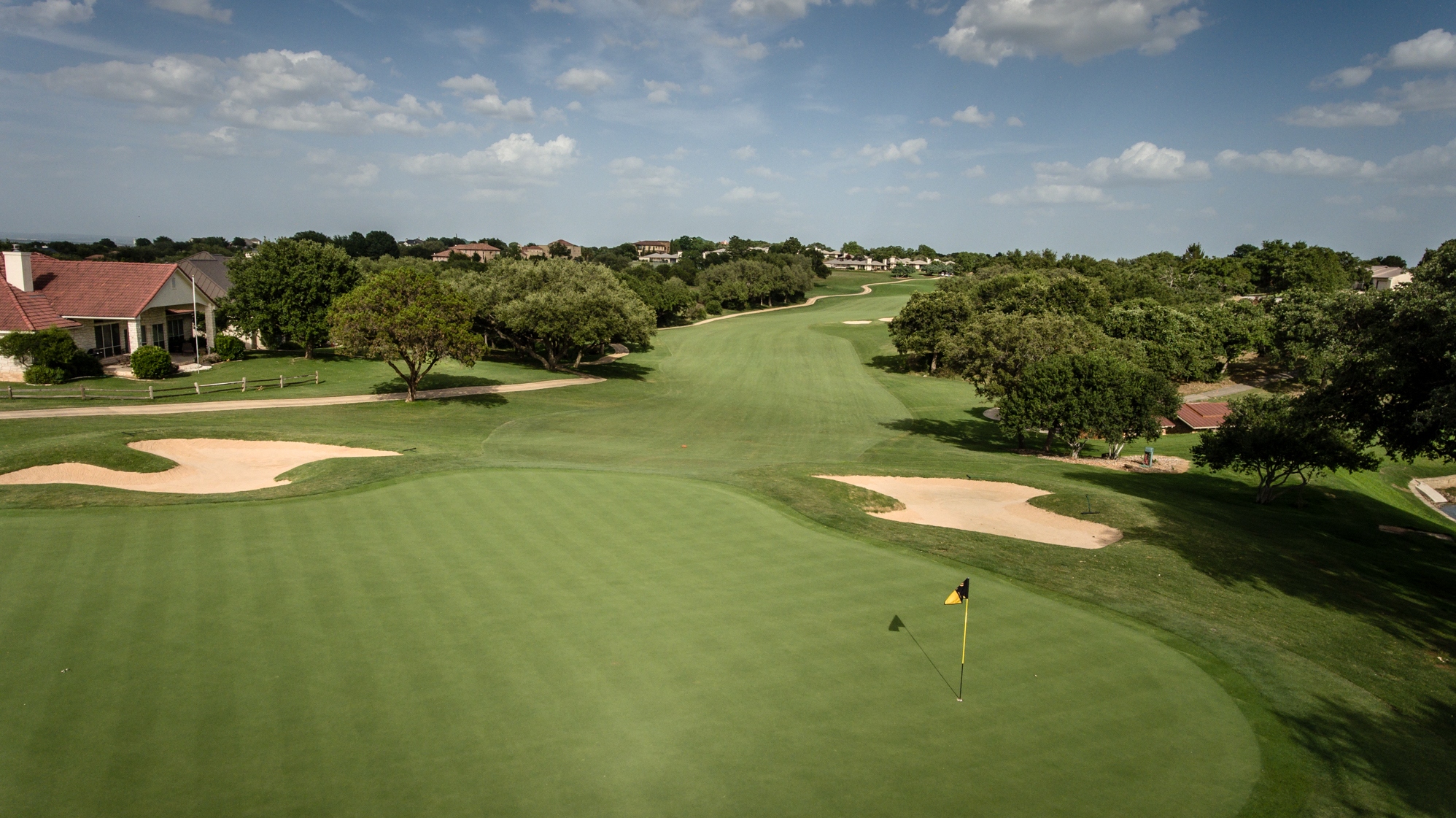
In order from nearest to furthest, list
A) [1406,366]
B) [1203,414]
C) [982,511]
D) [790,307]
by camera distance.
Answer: [1406,366], [982,511], [1203,414], [790,307]

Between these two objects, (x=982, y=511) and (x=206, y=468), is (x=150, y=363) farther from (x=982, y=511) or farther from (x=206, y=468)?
(x=982, y=511)

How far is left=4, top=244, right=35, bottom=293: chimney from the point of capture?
140ft

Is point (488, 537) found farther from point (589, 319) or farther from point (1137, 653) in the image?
point (589, 319)

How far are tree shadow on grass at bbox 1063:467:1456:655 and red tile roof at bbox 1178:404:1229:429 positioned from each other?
55.5ft

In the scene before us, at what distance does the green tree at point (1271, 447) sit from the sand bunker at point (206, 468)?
31.1 meters

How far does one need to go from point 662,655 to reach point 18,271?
51.3 meters

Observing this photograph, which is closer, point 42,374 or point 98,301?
point 42,374

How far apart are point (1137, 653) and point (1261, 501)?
22.3 m

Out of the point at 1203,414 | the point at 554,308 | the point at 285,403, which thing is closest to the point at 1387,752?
the point at 1203,414

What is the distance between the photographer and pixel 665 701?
418 inches

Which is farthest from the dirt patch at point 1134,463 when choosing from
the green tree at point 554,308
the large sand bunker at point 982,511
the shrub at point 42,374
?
the shrub at point 42,374

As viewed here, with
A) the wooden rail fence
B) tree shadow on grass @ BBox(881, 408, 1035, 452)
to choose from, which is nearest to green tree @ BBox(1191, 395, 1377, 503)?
tree shadow on grass @ BBox(881, 408, 1035, 452)

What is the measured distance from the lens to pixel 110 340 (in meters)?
46.2

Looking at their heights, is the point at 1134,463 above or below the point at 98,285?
below
